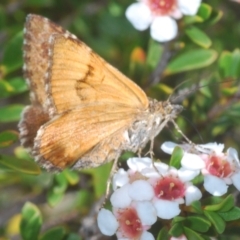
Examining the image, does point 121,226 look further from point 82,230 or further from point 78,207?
point 78,207

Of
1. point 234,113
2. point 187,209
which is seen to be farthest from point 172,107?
point 187,209

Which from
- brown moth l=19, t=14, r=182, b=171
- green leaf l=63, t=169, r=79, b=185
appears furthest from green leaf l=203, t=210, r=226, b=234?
green leaf l=63, t=169, r=79, b=185

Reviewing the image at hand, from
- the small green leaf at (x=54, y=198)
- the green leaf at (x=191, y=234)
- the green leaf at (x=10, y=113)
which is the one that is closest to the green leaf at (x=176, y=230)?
the green leaf at (x=191, y=234)

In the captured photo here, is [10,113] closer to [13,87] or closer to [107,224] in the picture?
[13,87]

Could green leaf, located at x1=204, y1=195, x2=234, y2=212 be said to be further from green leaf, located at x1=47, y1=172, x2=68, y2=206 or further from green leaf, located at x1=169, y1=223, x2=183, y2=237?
green leaf, located at x1=47, y1=172, x2=68, y2=206

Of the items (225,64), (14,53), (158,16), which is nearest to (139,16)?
(158,16)

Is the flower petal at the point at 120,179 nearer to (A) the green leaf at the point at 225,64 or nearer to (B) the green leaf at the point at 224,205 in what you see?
(B) the green leaf at the point at 224,205
